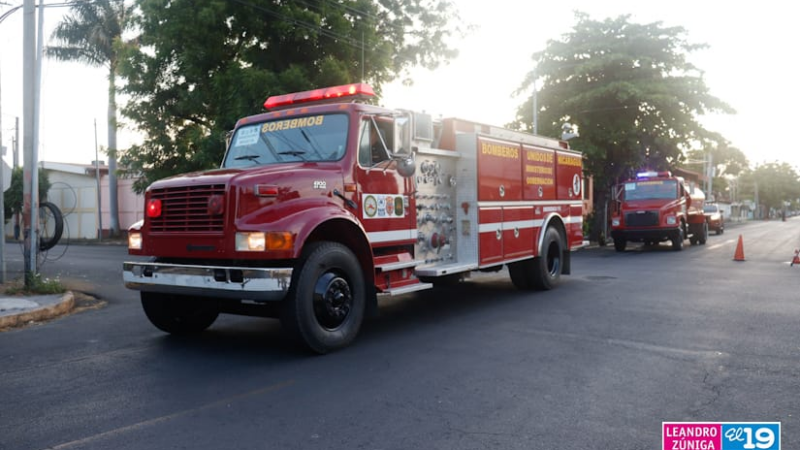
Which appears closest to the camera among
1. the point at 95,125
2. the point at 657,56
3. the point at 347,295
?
the point at 347,295

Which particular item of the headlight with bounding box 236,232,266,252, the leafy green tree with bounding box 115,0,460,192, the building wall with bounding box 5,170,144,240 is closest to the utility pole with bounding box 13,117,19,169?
the building wall with bounding box 5,170,144,240

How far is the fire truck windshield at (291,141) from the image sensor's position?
22.9 ft

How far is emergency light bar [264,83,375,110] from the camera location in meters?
7.32

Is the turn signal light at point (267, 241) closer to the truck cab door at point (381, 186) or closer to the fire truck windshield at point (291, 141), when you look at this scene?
the truck cab door at point (381, 186)

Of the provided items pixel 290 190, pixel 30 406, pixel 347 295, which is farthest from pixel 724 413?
pixel 30 406

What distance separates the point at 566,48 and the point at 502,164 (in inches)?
790

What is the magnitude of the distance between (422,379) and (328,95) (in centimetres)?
380

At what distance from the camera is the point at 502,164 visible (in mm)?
9445

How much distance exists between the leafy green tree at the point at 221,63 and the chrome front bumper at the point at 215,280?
11.6m

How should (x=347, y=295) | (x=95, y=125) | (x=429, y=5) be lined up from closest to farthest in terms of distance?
(x=347, y=295), (x=429, y=5), (x=95, y=125)

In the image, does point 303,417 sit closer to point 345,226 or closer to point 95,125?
point 345,226

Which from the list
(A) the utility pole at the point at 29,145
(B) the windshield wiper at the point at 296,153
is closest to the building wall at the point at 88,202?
(A) the utility pole at the point at 29,145

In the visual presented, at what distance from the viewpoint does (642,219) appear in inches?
826

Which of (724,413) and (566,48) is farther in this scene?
(566,48)
